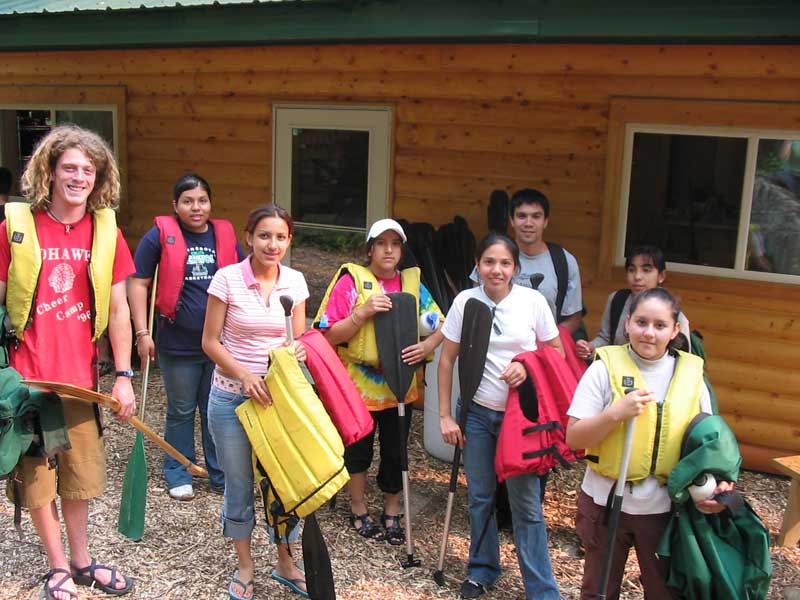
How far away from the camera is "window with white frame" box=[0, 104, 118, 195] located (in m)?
7.45

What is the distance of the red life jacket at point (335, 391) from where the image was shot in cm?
324

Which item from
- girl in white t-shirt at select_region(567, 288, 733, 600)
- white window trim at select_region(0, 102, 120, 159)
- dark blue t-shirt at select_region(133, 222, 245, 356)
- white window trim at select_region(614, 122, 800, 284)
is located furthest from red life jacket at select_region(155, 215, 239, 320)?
white window trim at select_region(0, 102, 120, 159)

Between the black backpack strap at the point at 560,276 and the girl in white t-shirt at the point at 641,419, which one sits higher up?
the black backpack strap at the point at 560,276

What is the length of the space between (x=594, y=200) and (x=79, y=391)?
11.7ft

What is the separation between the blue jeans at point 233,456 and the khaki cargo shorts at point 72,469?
520 millimetres

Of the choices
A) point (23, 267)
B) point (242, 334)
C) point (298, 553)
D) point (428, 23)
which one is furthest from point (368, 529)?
point (428, 23)

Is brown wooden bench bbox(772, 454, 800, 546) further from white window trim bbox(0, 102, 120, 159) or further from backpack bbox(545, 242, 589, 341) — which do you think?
white window trim bbox(0, 102, 120, 159)

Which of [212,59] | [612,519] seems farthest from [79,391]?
[212,59]

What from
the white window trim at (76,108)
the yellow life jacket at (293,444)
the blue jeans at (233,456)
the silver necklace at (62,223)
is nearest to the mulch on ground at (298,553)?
the blue jeans at (233,456)

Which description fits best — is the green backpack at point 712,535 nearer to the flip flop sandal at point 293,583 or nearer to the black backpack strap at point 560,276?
the black backpack strap at point 560,276

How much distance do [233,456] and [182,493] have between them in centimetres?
142

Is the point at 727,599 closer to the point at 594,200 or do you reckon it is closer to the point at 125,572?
the point at 125,572

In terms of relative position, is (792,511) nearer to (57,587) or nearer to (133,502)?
(133,502)

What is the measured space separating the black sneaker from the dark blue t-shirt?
6.44 feet
